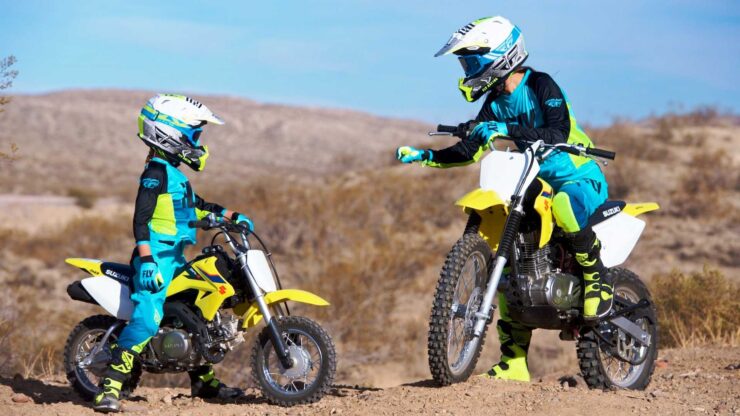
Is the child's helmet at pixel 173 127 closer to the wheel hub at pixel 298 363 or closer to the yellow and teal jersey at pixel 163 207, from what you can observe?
the yellow and teal jersey at pixel 163 207

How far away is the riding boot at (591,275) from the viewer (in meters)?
6.35

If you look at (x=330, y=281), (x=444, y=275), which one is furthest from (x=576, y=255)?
(x=330, y=281)

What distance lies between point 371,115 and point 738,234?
73268 mm

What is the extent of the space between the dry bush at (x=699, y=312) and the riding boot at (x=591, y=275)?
3278mm

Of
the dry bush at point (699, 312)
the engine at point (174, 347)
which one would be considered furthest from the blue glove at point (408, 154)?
the dry bush at point (699, 312)

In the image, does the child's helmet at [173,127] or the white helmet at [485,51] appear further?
the child's helmet at [173,127]

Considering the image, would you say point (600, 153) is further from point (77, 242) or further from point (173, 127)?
point (77, 242)

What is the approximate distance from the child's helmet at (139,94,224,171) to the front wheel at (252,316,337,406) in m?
1.21

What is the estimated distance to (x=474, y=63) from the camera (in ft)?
20.8

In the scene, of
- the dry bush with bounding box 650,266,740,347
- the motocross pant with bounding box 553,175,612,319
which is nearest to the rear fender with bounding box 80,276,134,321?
the motocross pant with bounding box 553,175,612,319

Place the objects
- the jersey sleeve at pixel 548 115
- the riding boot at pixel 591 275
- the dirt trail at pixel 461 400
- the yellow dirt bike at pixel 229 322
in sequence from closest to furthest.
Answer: the dirt trail at pixel 461 400, the jersey sleeve at pixel 548 115, the yellow dirt bike at pixel 229 322, the riding boot at pixel 591 275

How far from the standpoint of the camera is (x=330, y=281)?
47.4 ft

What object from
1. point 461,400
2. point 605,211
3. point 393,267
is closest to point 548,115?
point 605,211

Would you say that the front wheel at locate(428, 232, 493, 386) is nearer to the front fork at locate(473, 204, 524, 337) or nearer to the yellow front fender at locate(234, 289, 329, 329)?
the front fork at locate(473, 204, 524, 337)
